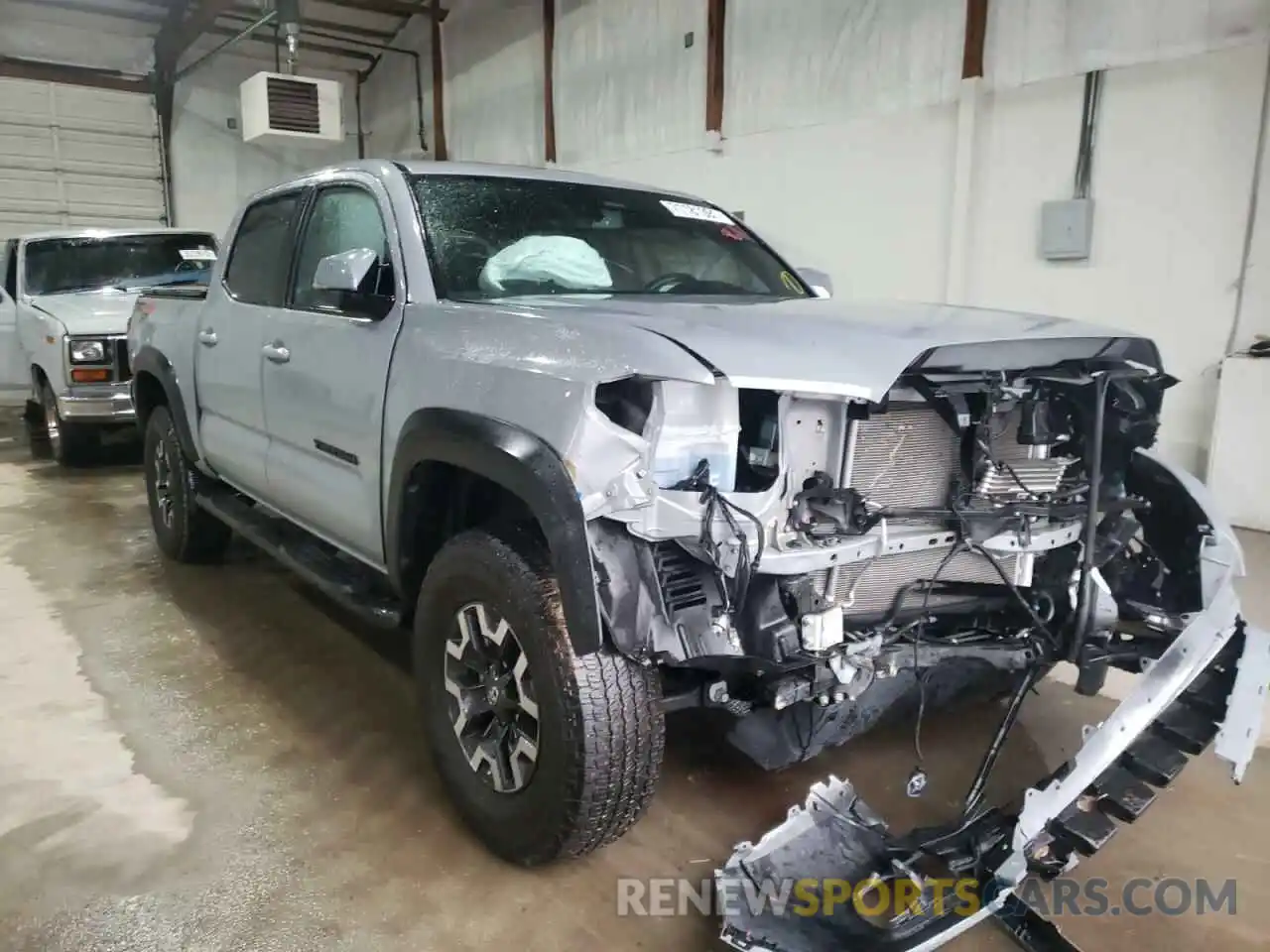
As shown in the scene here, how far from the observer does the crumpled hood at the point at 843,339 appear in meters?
1.85

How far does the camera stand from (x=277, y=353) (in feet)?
10.7

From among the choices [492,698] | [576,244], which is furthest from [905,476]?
[576,244]

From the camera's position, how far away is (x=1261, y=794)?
271cm

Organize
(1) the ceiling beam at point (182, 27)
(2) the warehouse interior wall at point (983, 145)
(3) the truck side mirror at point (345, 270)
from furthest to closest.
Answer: (1) the ceiling beam at point (182, 27) → (2) the warehouse interior wall at point (983, 145) → (3) the truck side mirror at point (345, 270)

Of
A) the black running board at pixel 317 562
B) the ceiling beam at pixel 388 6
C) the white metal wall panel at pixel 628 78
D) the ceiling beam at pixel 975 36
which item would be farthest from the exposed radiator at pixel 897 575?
the ceiling beam at pixel 388 6

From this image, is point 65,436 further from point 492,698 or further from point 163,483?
point 492,698

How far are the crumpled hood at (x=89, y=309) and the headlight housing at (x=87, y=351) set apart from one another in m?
0.07

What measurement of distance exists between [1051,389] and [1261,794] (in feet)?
4.96

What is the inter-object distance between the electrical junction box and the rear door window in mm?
4794

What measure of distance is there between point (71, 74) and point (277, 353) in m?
12.4

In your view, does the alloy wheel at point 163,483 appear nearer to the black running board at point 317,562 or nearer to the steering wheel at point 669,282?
the black running board at point 317,562

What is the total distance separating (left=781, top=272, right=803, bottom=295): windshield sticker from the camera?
11.3 feet

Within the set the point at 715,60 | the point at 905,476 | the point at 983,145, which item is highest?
the point at 715,60

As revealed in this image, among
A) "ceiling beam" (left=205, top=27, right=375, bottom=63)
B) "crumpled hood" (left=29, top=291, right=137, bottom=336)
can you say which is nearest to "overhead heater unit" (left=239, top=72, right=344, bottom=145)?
"ceiling beam" (left=205, top=27, right=375, bottom=63)
